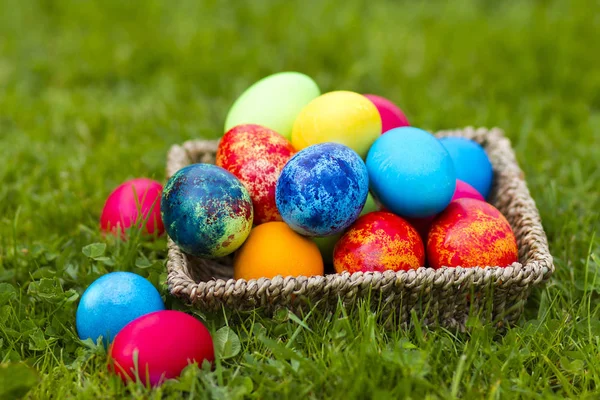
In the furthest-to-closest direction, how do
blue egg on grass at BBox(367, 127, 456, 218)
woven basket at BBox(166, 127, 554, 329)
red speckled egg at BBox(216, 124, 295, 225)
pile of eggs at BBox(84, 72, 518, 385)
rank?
red speckled egg at BBox(216, 124, 295, 225) < blue egg on grass at BBox(367, 127, 456, 218) < pile of eggs at BBox(84, 72, 518, 385) < woven basket at BBox(166, 127, 554, 329)

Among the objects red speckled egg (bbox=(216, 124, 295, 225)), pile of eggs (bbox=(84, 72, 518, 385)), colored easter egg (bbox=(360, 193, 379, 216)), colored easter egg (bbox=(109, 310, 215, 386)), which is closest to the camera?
colored easter egg (bbox=(109, 310, 215, 386))

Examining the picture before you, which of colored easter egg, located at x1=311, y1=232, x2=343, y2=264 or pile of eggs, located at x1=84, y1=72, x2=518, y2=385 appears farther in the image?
colored easter egg, located at x1=311, y1=232, x2=343, y2=264

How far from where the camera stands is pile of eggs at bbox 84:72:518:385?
213cm

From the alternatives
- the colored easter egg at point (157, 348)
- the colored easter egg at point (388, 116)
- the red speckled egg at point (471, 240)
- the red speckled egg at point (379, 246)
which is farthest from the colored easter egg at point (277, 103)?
the colored easter egg at point (157, 348)

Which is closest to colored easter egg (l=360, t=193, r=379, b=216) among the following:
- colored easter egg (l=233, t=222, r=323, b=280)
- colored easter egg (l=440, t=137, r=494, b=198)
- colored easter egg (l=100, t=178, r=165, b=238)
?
colored easter egg (l=233, t=222, r=323, b=280)

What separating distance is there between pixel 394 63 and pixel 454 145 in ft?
4.78

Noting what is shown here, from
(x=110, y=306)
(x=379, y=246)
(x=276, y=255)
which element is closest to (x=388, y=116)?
(x=379, y=246)

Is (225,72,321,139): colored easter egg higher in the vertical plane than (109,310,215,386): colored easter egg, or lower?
higher

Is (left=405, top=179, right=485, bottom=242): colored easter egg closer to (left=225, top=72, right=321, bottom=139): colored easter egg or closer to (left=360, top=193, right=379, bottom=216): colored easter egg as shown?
(left=360, top=193, right=379, bottom=216): colored easter egg

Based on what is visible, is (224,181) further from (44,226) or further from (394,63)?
(394,63)

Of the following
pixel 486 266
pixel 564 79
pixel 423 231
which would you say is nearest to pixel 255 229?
→ pixel 423 231

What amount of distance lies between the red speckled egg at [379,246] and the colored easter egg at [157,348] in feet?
1.72

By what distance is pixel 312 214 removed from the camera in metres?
2.17

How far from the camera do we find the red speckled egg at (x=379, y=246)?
2.17 metres
